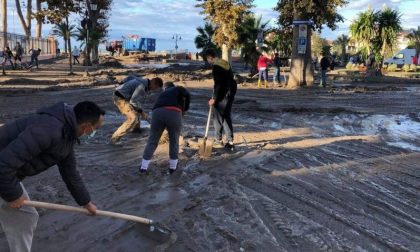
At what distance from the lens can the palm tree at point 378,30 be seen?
112 ft

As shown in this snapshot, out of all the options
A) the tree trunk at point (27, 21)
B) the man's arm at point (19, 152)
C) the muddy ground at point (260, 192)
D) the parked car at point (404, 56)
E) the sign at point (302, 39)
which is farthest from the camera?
the parked car at point (404, 56)

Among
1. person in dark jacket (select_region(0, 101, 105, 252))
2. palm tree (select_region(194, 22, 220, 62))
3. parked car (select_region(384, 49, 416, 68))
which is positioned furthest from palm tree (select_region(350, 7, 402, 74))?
person in dark jacket (select_region(0, 101, 105, 252))

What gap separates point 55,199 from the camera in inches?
258

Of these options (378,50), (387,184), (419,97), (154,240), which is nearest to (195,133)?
(387,184)

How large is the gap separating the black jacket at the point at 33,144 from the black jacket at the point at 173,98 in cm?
369

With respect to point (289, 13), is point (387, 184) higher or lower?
lower

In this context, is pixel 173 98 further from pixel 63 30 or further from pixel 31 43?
pixel 31 43

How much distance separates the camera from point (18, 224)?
13.0ft

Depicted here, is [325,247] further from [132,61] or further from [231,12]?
[132,61]

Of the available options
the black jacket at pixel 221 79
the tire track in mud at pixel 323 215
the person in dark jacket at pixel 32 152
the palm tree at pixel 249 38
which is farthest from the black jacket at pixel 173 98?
the palm tree at pixel 249 38

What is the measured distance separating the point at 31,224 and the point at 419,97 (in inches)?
766

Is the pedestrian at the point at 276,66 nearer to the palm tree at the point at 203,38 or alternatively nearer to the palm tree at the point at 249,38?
the palm tree at the point at 249,38

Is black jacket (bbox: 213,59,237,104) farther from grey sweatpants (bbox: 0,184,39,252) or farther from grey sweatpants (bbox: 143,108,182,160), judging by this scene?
grey sweatpants (bbox: 0,184,39,252)

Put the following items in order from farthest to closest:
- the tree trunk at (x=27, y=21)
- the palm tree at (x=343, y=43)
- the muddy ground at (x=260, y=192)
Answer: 1. the palm tree at (x=343, y=43)
2. the tree trunk at (x=27, y=21)
3. the muddy ground at (x=260, y=192)
